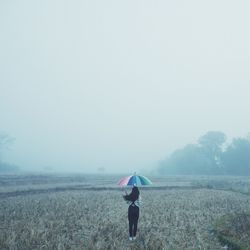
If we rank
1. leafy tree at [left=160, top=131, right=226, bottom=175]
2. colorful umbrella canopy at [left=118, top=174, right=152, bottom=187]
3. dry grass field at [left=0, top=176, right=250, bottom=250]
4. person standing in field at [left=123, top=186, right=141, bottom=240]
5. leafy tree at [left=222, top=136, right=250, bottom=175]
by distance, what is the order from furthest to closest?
leafy tree at [left=160, top=131, right=226, bottom=175]
leafy tree at [left=222, top=136, right=250, bottom=175]
colorful umbrella canopy at [left=118, top=174, right=152, bottom=187]
person standing in field at [left=123, top=186, right=141, bottom=240]
dry grass field at [left=0, top=176, right=250, bottom=250]

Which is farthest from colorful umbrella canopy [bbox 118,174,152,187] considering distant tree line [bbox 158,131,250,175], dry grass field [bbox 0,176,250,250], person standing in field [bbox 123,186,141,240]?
distant tree line [bbox 158,131,250,175]

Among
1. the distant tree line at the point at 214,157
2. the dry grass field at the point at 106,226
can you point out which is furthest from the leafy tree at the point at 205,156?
the dry grass field at the point at 106,226

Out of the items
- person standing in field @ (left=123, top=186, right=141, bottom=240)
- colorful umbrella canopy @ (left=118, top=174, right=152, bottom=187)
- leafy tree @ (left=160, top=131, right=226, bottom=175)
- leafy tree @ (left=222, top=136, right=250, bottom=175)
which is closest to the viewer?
person standing in field @ (left=123, top=186, right=141, bottom=240)

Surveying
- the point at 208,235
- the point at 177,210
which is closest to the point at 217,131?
the point at 177,210

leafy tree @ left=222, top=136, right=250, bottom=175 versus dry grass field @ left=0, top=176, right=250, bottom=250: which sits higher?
leafy tree @ left=222, top=136, right=250, bottom=175

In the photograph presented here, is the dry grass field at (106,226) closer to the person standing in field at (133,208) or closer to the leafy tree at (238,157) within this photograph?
the person standing in field at (133,208)

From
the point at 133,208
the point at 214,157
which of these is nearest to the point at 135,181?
the point at 133,208

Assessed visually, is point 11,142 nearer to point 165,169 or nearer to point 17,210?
point 165,169

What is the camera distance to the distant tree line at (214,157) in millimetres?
99312

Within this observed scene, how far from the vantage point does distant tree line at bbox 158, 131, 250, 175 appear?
99312mm

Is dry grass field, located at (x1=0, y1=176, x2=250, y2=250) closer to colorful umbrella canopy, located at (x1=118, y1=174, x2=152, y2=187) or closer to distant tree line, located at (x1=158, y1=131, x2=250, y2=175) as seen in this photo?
colorful umbrella canopy, located at (x1=118, y1=174, x2=152, y2=187)

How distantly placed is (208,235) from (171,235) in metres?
1.90

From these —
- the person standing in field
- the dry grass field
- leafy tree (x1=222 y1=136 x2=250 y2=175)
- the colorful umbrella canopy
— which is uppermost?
leafy tree (x1=222 y1=136 x2=250 y2=175)

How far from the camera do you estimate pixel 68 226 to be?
17.4m
